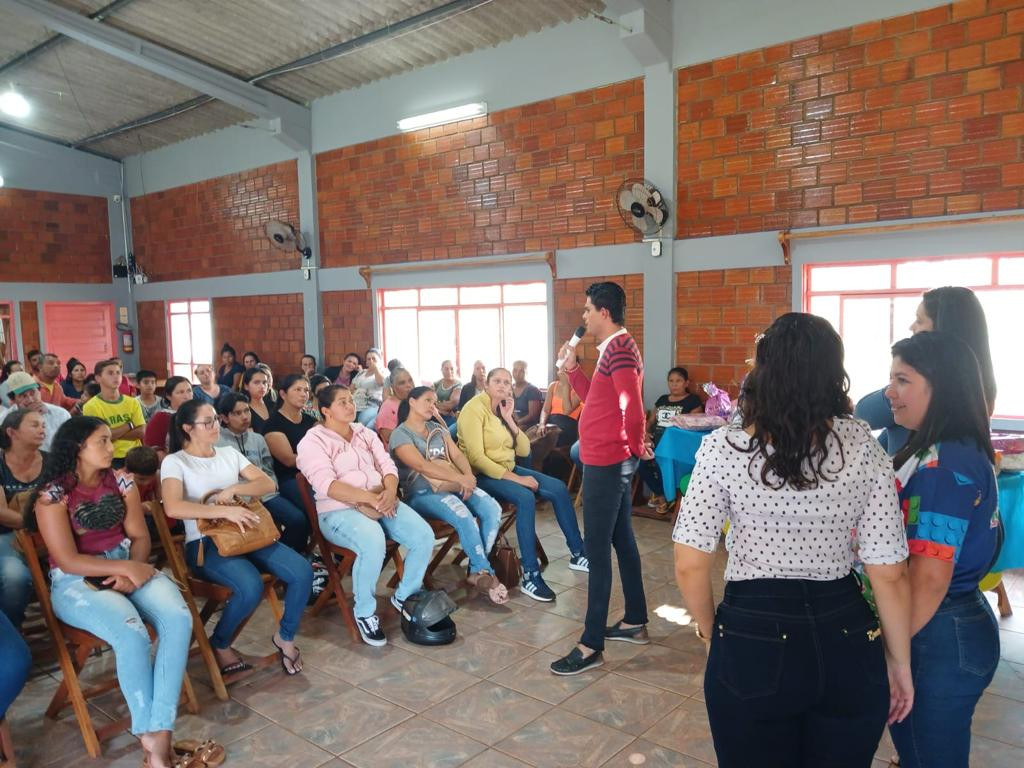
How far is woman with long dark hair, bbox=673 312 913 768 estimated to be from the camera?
4.60 ft

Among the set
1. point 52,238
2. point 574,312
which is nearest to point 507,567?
point 574,312

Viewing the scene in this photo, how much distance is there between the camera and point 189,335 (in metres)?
11.7

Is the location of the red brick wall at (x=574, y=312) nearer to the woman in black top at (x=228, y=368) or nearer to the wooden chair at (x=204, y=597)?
the wooden chair at (x=204, y=597)

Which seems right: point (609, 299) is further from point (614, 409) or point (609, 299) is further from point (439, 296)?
point (439, 296)

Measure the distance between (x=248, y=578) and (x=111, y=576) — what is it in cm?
55

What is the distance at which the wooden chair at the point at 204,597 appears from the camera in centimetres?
318

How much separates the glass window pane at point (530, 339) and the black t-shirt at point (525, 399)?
1.81ft

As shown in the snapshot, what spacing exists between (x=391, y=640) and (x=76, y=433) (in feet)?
5.59

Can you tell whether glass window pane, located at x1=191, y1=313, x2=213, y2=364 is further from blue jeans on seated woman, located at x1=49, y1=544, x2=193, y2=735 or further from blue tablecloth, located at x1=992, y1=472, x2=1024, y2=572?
blue tablecloth, located at x1=992, y1=472, x2=1024, y2=572

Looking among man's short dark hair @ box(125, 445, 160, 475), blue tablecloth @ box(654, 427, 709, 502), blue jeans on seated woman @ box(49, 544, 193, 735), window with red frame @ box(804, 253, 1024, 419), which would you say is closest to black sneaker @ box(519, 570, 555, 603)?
blue tablecloth @ box(654, 427, 709, 502)

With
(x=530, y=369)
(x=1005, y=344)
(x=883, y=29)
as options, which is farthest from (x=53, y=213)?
(x=1005, y=344)

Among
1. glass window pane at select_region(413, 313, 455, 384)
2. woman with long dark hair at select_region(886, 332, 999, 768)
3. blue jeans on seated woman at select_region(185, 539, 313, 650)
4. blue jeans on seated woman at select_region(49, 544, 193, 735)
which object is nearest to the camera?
woman with long dark hair at select_region(886, 332, 999, 768)

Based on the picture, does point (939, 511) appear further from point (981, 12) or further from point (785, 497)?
point (981, 12)

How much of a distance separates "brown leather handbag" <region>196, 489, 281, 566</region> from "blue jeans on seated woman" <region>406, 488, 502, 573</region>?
1032 mm
